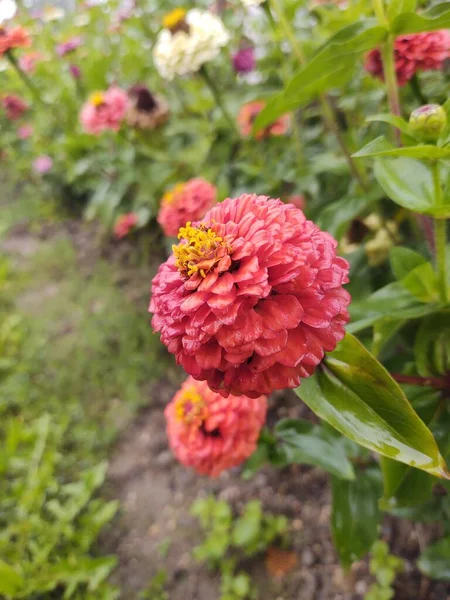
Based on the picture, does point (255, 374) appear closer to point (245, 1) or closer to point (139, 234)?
point (245, 1)

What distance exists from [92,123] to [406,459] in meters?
1.79

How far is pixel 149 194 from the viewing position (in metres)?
2.00

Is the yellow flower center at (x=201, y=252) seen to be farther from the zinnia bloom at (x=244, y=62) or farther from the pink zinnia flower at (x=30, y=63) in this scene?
the pink zinnia flower at (x=30, y=63)

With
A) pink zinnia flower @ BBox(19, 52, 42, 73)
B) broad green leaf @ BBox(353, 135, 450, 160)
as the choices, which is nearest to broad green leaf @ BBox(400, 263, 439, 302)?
broad green leaf @ BBox(353, 135, 450, 160)

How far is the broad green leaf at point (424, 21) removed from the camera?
0.63 meters

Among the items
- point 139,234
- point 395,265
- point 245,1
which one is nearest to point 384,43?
point 395,265

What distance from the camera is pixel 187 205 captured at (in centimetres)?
138

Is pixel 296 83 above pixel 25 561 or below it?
above

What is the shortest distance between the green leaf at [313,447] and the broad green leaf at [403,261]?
35cm

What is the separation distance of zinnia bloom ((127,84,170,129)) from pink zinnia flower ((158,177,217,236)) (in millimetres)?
511

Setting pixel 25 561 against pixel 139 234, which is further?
pixel 139 234

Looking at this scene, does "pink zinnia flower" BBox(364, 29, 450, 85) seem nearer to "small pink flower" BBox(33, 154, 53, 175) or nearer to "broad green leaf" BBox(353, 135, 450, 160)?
"broad green leaf" BBox(353, 135, 450, 160)

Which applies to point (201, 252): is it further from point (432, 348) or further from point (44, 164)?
point (44, 164)

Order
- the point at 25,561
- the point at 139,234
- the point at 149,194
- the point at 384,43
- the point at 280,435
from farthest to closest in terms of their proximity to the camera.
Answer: the point at 139,234 → the point at 149,194 → the point at 25,561 → the point at 280,435 → the point at 384,43
